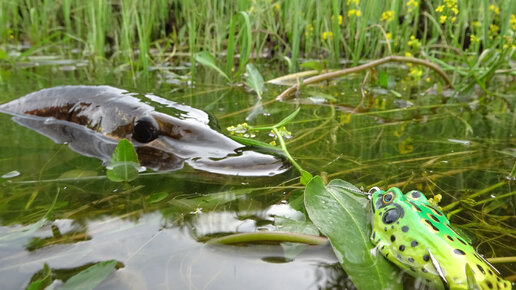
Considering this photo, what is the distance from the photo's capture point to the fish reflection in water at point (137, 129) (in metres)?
1.39

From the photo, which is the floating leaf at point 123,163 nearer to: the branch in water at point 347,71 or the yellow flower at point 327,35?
the branch in water at point 347,71

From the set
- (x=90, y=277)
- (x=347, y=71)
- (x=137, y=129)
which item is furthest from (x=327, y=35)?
(x=90, y=277)

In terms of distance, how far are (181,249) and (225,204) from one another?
9.6 inches

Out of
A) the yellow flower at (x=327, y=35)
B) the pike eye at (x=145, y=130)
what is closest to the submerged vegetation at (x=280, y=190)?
the pike eye at (x=145, y=130)

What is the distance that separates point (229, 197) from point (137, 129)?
777mm

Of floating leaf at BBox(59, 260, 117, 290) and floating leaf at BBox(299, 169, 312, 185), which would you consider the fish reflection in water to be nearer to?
floating leaf at BBox(299, 169, 312, 185)

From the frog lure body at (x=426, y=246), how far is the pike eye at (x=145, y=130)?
110 cm

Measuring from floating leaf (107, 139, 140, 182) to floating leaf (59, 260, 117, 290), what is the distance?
1.82ft

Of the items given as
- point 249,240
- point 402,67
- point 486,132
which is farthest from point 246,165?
point 402,67

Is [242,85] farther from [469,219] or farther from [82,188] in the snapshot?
[469,219]

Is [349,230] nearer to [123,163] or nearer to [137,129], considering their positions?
[123,163]

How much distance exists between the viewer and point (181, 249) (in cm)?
86

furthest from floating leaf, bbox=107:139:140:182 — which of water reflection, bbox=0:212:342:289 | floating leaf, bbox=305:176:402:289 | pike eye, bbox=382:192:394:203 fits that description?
pike eye, bbox=382:192:394:203

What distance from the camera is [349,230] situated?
0.87 metres
